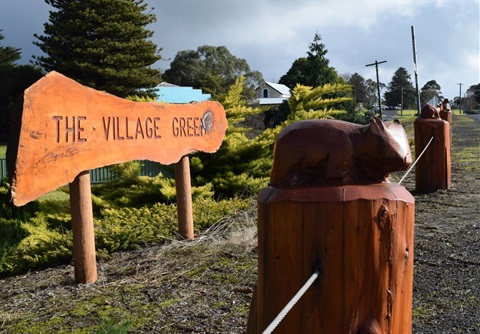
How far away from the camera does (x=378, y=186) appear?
1122 mm

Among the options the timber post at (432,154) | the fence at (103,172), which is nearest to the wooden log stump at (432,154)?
the timber post at (432,154)

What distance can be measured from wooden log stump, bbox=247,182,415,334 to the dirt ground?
140cm

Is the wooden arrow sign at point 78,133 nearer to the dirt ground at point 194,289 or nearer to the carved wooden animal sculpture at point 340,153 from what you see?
the dirt ground at point 194,289

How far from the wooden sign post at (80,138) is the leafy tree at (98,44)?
18.5 m

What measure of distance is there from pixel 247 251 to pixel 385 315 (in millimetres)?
3349

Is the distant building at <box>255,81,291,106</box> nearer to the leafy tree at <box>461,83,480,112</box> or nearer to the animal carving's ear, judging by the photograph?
the leafy tree at <box>461,83,480,112</box>

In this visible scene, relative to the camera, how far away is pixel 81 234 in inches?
152

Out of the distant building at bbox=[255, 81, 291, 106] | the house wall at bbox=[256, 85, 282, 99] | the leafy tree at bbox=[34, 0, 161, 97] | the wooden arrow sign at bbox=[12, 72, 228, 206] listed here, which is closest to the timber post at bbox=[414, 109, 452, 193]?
the wooden arrow sign at bbox=[12, 72, 228, 206]

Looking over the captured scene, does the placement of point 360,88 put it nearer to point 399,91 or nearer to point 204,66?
point 204,66

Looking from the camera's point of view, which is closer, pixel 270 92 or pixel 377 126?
pixel 377 126

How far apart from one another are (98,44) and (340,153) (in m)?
23.3

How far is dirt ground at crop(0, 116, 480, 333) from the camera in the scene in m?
2.91

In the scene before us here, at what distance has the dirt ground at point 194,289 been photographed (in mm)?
2914

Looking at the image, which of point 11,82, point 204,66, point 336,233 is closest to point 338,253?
point 336,233
